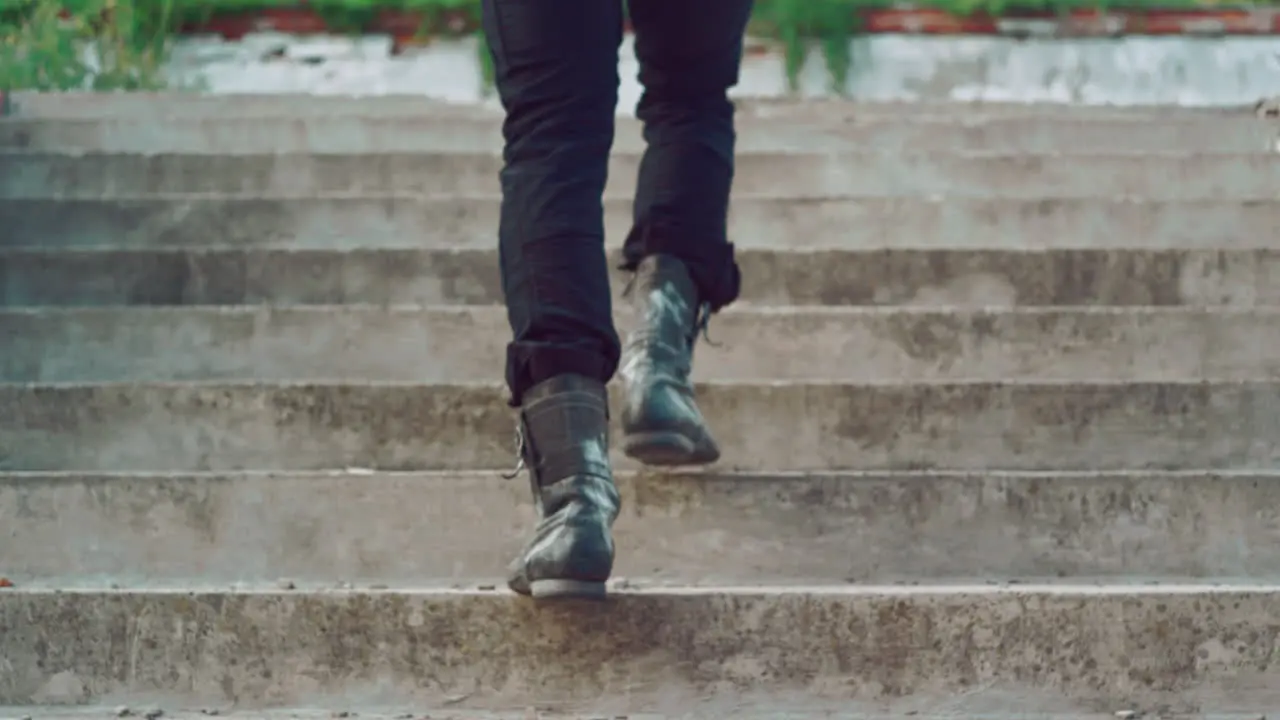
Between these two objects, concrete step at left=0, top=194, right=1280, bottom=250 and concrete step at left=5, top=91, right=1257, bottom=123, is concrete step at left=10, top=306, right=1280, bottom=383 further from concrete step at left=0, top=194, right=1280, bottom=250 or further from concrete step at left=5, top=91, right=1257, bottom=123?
concrete step at left=5, top=91, right=1257, bottom=123

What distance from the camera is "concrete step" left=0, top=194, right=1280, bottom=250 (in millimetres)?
3275

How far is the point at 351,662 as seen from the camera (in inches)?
68.8

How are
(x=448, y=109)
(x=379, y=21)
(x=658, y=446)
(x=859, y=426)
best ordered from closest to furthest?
(x=658, y=446) < (x=859, y=426) < (x=448, y=109) < (x=379, y=21)

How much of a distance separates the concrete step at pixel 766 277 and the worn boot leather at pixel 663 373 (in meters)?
0.93

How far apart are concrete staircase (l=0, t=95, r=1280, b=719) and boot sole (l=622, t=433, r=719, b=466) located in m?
0.11

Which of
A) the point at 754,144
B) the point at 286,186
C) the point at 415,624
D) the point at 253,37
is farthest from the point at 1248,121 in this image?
the point at 253,37

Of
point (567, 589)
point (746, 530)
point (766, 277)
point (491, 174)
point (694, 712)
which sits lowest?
point (694, 712)

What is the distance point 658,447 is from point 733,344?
76 cm

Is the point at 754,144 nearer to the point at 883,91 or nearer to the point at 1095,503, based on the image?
the point at 883,91

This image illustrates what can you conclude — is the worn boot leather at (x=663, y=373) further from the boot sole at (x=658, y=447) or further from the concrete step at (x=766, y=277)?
the concrete step at (x=766, y=277)

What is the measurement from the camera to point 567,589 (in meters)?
1.66

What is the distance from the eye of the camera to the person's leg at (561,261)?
1665 millimetres

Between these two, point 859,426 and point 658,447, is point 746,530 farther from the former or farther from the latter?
point 859,426

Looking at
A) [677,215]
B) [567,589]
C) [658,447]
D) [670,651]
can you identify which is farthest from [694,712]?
[677,215]
